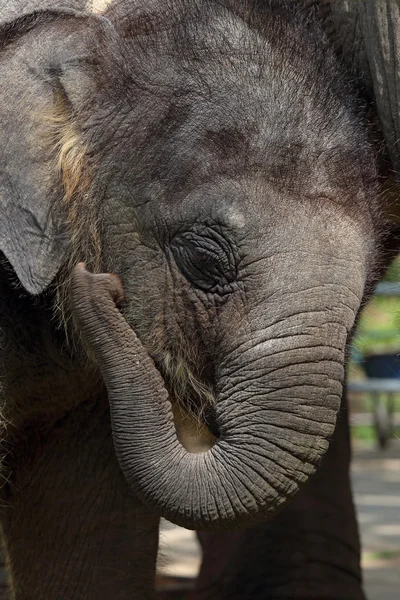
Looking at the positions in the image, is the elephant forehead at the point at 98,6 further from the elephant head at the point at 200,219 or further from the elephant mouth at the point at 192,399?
the elephant mouth at the point at 192,399

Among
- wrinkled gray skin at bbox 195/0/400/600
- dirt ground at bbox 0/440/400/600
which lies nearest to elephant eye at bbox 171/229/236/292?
dirt ground at bbox 0/440/400/600

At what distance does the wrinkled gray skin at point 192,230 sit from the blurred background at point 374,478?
375 mm

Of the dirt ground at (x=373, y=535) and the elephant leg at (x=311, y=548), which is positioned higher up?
the elephant leg at (x=311, y=548)

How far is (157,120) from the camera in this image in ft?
14.0

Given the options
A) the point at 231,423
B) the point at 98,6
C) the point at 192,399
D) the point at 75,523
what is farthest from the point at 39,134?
the point at 75,523

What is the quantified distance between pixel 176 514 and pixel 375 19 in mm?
1388

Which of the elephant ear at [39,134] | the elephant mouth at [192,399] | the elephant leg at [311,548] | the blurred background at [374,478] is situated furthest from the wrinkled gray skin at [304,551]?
the elephant ear at [39,134]

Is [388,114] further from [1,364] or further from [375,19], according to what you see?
[1,364]

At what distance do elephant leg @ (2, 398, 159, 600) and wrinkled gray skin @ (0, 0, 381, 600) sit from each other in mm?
371

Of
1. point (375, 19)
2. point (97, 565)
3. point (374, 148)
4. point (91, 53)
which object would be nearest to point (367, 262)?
point (374, 148)

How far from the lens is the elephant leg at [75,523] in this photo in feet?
15.9

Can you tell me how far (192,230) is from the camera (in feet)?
13.6

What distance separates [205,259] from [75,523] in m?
1.18

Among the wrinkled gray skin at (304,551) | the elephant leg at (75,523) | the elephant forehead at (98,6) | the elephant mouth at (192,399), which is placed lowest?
the wrinkled gray skin at (304,551)
